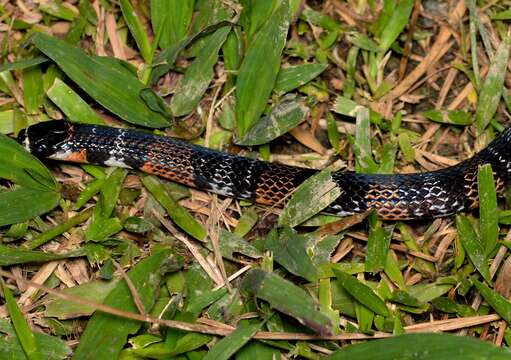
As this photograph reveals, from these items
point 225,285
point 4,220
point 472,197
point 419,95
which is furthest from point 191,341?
point 419,95

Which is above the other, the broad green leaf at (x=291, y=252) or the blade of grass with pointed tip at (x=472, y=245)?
the blade of grass with pointed tip at (x=472, y=245)

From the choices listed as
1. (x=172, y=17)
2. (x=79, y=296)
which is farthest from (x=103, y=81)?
(x=79, y=296)

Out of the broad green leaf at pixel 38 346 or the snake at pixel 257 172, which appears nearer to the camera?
the broad green leaf at pixel 38 346

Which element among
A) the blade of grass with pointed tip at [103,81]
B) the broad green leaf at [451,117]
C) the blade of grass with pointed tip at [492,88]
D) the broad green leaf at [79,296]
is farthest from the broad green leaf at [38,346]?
the blade of grass with pointed tip at [492,88]

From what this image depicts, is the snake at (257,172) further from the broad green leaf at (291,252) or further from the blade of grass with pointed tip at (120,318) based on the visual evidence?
the blade of grass with pointed tip at (120,318)

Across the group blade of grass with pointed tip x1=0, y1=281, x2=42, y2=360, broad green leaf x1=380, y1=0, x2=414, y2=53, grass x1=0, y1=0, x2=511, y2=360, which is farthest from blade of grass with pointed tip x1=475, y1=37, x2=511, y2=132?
blade of grass with pointed tip x1=0, y1=281, x2=42, y2=360

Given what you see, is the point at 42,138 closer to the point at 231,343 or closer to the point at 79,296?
the point at 79,296

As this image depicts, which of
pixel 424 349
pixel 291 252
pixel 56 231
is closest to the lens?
pixel 424 349
